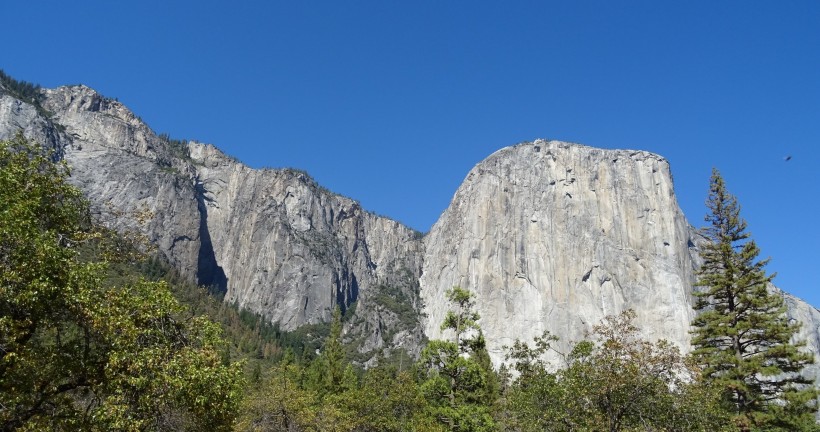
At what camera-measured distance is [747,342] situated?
31.1 metres

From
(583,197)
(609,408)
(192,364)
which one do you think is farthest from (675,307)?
(192,364)

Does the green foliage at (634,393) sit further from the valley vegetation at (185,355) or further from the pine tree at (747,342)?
the pine tree at (747,342)

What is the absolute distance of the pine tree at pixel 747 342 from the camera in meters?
29.0

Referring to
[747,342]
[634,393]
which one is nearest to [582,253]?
[747,342]

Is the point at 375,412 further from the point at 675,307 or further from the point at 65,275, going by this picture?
the point at 675,307

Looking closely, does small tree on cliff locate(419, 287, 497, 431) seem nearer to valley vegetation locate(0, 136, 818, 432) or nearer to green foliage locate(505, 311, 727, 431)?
valley vegetation locate(0, 136, 818, 432)

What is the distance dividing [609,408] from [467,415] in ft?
40.6

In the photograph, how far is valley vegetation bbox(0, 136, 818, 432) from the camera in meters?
13.2

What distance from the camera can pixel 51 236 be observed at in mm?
13492

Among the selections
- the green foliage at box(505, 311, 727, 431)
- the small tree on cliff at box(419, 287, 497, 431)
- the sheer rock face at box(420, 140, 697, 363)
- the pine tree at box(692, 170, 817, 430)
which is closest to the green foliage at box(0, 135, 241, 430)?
the green foliage at box(505, 311, 727, 431)

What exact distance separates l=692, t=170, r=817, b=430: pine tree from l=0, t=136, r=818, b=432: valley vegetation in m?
0.09

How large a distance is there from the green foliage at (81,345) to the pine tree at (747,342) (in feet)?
84.6

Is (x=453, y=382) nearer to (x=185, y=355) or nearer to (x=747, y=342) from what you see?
(x=747, y=342)

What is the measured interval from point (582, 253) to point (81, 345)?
591 ft
